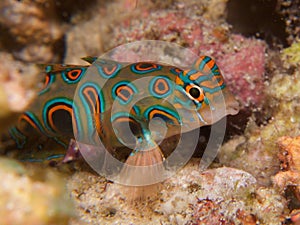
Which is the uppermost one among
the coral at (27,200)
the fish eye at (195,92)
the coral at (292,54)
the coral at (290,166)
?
the coral at (292,54)

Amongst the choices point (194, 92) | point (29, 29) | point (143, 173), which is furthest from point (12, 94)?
point (29, 29)

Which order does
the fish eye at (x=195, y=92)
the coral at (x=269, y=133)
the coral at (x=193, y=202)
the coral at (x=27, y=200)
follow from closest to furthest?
the coral at (x=27, y=200) → the coral at (x=193, y=202) → the fish eye at (x=195, y=92) → the coral at (x=269, y=133)

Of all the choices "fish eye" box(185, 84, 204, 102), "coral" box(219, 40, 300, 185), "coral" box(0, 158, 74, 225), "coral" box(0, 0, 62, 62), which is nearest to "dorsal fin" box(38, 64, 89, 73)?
"fish eye" box(185, 84, 204, 102)

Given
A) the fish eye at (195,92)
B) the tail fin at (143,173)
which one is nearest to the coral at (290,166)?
the fish eye at (195,92)

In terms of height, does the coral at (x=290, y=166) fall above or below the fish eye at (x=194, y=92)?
below

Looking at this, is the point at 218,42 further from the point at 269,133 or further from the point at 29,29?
→ the point at 29,29

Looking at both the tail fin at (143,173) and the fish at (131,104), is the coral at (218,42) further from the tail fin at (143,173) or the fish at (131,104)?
the tail fin at (143,173)

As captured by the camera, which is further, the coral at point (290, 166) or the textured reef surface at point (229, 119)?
the coral at point (290, 166)
